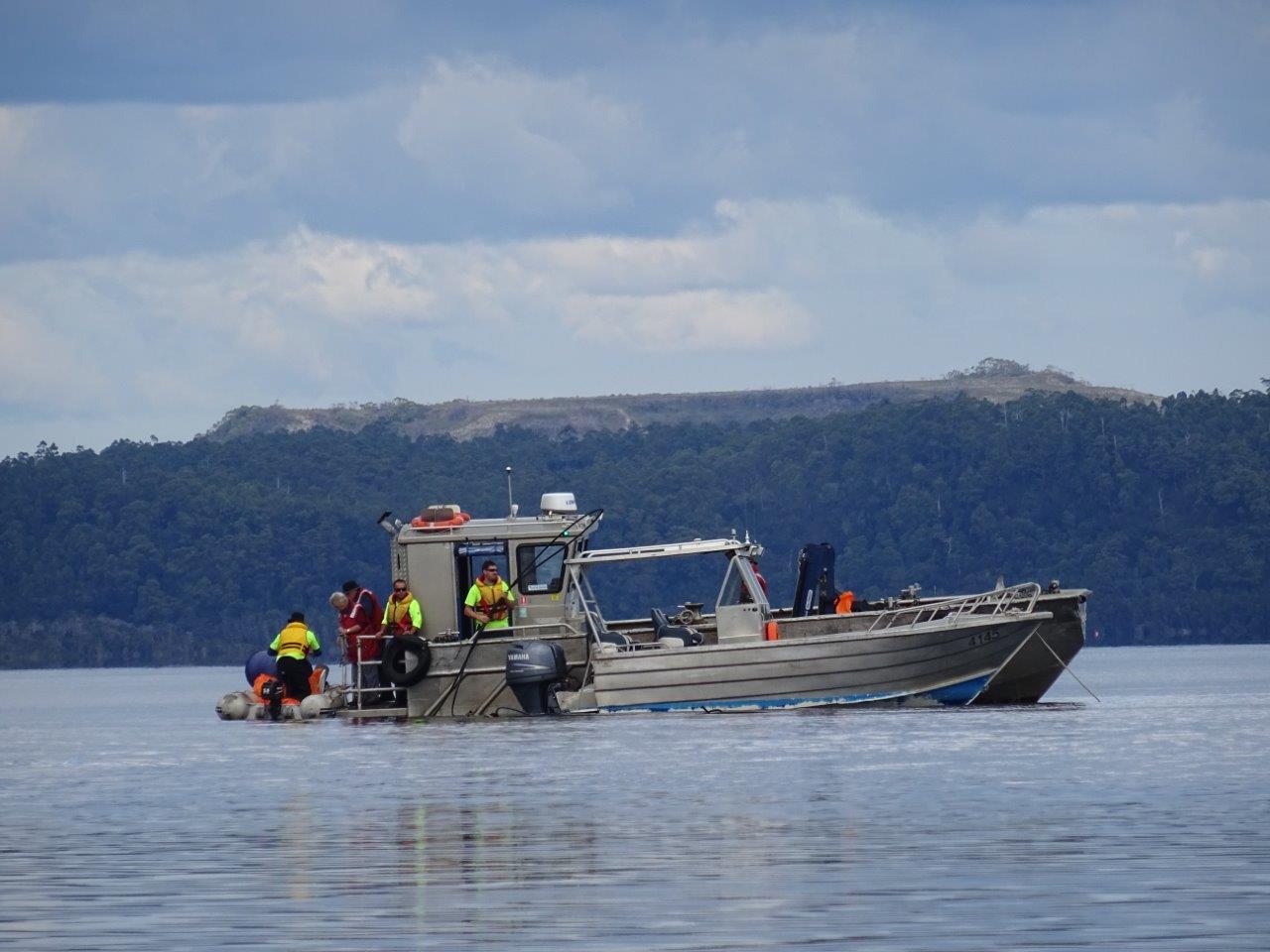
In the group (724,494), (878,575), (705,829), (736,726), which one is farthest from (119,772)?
(724,494)

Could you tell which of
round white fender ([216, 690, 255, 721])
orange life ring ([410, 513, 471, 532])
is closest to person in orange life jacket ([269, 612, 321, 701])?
round white fender ([216, 690, 255, 721])

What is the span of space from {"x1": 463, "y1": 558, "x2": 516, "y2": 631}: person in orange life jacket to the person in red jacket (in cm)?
187

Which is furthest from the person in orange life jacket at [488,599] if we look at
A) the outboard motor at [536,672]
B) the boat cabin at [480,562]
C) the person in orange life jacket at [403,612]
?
the person in orange life jacket at [403,612]

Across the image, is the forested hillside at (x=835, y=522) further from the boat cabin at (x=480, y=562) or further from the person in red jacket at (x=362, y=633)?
the boat cabin at (x=480, y=562)

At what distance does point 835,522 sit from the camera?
17375cm

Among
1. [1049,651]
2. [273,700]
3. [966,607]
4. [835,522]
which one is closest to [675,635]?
[966,607]

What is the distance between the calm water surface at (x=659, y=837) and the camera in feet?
50.7

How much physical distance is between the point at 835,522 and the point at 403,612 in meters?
138

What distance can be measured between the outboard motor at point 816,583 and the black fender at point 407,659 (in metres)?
5.41

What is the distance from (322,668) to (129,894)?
22.8m

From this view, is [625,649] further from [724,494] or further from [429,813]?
[724,494]

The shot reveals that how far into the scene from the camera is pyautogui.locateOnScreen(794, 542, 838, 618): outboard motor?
1487 inches

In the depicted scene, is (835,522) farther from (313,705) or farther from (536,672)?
(536,672)

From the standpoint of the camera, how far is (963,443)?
586 feet
